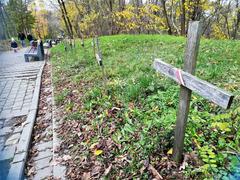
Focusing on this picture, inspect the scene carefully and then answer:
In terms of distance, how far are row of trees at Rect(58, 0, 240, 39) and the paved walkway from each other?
1058 centimetres

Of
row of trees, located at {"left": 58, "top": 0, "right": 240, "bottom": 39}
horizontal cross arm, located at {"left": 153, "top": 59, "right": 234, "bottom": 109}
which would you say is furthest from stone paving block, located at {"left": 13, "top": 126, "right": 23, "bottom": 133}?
row of trees, located at {"left": 58, "top": 0, "right": 240, "bottom": 39}

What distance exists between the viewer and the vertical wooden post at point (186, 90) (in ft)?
7.17

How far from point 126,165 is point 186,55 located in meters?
1.56

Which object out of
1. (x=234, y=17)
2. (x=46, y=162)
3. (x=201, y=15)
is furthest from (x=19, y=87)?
(x=234, y=17)

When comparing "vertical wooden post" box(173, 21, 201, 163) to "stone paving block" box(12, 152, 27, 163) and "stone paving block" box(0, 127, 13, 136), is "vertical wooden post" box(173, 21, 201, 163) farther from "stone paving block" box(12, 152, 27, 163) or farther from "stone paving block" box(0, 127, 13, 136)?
"stone paving block" box(0, 127, 13, 136)

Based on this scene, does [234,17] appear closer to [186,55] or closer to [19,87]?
[19,87]

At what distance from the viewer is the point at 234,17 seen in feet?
74.2

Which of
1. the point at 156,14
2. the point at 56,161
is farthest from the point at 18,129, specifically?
the point at 156,14

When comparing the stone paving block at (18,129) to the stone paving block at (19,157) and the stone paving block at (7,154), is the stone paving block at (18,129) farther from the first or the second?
the stone paving block at (19,157)

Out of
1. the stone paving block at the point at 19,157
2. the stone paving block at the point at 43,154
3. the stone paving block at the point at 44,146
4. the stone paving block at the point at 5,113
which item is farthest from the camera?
the stone paving block at the point at 5,113

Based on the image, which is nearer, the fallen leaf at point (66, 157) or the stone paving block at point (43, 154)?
the fallen leaf at point (66, 157)

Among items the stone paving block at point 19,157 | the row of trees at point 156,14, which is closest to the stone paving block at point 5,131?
the stone paving block at point 19,157

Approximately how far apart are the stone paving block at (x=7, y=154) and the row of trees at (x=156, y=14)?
13380mm

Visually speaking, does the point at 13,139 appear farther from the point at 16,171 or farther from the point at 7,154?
the point at 16,171
